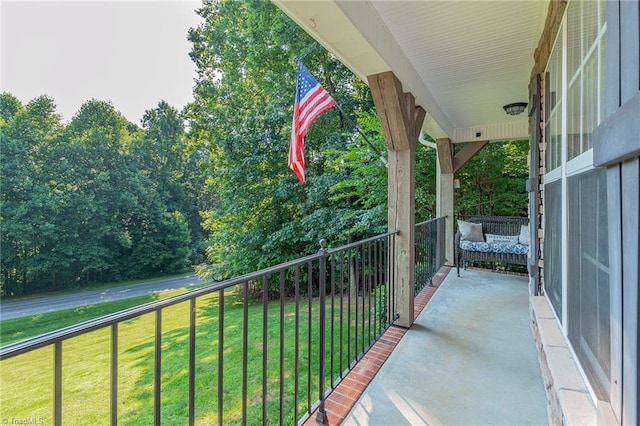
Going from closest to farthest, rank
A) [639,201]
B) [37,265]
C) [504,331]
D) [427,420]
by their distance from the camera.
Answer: [639,201], [427,420], [504,331], [37,265]

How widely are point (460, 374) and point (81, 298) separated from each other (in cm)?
1697

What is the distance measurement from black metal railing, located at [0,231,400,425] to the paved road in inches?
326

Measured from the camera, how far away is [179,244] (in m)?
18.9

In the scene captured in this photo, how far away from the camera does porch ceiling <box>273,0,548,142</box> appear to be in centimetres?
185

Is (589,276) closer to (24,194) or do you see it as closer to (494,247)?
(494,247)

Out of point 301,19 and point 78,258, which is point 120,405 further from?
point 78,258

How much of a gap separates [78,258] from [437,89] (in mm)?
18309

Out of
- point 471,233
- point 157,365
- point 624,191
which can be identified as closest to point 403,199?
point 624,191

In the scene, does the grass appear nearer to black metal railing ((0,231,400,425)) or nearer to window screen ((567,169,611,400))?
black metal railing ((0,231,400,425))

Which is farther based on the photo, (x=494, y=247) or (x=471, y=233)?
(x=471, y=233)

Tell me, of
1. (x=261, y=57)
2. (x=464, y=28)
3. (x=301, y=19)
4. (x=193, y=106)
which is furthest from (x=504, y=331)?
(x=193, y=106)

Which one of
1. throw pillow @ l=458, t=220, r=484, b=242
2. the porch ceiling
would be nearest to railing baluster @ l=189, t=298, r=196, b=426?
the porch ceiling

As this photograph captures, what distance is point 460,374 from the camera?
220cm

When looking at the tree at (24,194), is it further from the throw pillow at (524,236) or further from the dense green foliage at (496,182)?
the throw pillow at (524,236)
